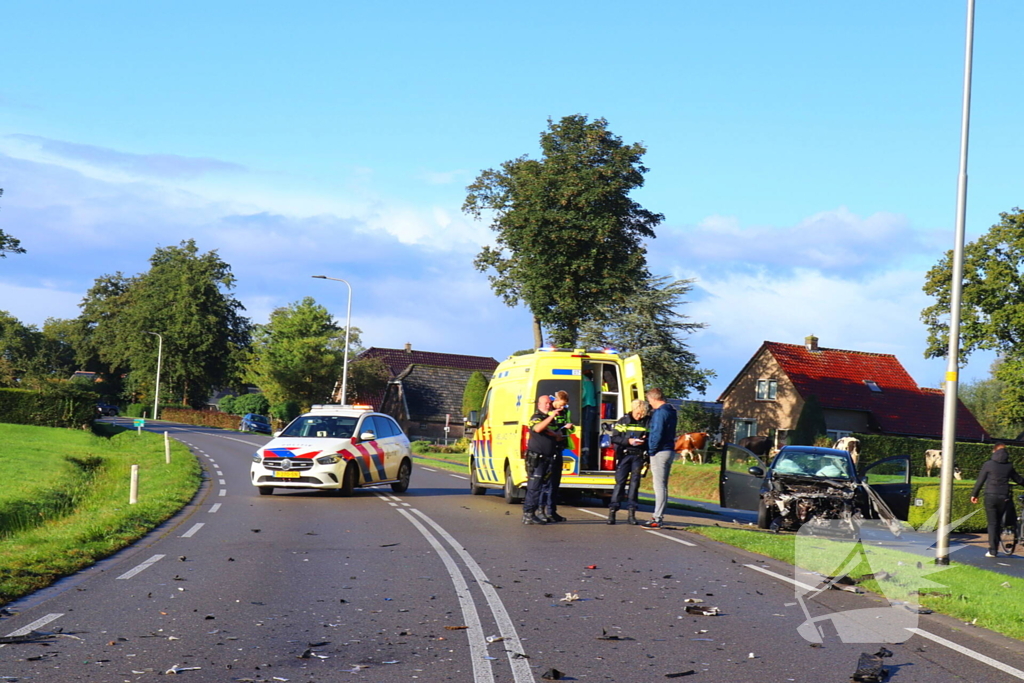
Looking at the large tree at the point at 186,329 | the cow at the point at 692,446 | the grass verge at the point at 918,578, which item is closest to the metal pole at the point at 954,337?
the grass verge at the point at 918,578

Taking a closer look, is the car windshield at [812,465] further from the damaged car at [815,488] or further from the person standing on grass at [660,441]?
the person standing on grass at [660,441]

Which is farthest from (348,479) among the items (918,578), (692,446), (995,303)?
A: (995,303)

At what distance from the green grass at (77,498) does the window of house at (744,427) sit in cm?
3330

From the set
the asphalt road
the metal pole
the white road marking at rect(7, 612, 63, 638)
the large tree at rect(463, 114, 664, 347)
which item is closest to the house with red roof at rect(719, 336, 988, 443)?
the large tree at rect(463, 114, 664, 347)

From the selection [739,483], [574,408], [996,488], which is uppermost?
[574,408]

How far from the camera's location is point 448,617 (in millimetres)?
8078

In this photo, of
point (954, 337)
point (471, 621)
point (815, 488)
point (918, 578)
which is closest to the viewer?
point (471, 621)

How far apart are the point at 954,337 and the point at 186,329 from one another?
84565 millimetres

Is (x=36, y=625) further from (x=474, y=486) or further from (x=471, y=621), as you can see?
(x=474, y=486)

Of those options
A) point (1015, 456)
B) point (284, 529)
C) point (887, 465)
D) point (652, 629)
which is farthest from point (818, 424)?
point (652, 629)

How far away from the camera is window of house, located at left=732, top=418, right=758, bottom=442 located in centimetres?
6369

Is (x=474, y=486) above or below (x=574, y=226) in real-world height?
below

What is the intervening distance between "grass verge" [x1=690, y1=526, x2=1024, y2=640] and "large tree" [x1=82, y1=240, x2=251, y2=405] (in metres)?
80.6

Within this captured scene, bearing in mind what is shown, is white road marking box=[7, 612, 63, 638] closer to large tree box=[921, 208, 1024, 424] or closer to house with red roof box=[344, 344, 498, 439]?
large tree box=[921, 208, 1024, 424]
